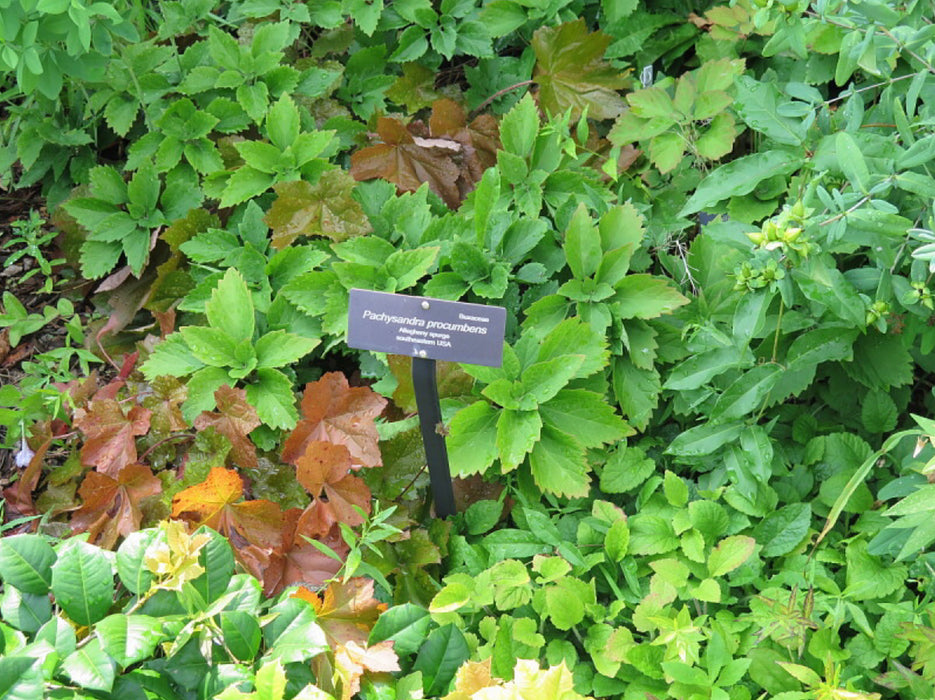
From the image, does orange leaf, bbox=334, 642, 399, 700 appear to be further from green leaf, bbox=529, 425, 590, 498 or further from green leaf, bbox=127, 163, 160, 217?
green leaf, bbox=127, 163, 160, 217

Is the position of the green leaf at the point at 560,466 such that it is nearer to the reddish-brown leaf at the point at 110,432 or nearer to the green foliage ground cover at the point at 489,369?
the green foliage ground cover at the point at 489,369

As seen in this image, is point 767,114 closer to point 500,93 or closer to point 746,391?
point 746,391

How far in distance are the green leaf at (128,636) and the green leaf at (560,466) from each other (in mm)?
886

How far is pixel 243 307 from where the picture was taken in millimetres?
2035

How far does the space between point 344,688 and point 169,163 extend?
5.35 feet

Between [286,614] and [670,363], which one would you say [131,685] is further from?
[670,363]

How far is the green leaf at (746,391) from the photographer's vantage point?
1817 mm

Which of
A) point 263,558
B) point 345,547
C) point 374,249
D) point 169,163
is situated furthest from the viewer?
point 169,163

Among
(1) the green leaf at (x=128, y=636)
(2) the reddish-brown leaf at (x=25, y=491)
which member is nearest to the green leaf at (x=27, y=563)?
(1) the green leaf at (x=128, y=636)

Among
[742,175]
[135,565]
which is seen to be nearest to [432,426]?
[135,565]

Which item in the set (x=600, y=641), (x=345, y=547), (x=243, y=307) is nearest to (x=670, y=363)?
(x=600, y=641)

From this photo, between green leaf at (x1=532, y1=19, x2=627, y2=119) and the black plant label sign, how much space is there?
3.51 feet

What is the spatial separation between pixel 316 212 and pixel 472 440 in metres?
0.74

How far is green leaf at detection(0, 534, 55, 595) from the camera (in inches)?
46.8
